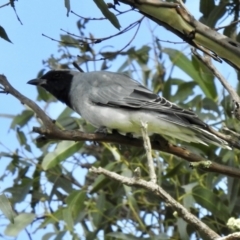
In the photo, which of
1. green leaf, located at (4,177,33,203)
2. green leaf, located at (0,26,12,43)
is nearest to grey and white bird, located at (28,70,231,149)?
green leaf, located at (4,177,33,203)

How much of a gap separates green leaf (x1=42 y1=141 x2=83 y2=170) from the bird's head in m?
0.20

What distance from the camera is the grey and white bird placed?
2786 mm

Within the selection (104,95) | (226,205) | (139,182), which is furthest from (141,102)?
(139,182)

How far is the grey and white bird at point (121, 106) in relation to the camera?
2786 millimetres

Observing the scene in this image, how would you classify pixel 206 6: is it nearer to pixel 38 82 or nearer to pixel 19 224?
pixel 38 82

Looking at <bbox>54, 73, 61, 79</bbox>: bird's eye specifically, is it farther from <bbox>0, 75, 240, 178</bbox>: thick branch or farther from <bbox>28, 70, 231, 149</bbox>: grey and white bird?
<bbox>0, 75, 240, 178</bbox>: thick branch

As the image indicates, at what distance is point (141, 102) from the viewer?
3.02m

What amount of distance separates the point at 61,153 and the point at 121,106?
386 mm

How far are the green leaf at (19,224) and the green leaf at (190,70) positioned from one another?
3.00 ft

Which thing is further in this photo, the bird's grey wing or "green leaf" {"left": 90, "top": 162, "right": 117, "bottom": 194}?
"green leaf" {"left": 90, "top": 162, "right": 117, "bottom": 194}

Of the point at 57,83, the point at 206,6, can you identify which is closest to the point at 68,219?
the point at 57,83

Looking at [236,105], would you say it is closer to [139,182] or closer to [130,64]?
[139,182]

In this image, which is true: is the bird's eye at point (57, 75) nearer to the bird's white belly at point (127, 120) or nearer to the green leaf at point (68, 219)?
the bird's white belly at point (127, 120)

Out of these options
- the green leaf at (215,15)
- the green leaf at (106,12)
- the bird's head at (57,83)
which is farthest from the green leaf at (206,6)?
the bird's head at (57,83)
